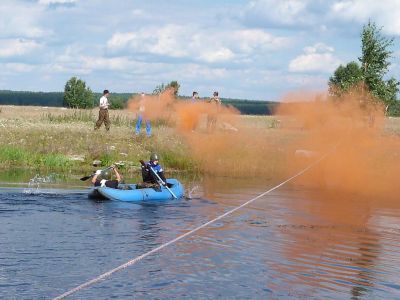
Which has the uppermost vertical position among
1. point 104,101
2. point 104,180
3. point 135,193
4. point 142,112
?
point 104,101

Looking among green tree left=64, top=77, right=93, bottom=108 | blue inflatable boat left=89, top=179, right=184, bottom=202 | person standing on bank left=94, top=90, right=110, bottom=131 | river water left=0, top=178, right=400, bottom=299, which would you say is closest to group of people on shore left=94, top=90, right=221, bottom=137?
person standing on bank left=94, top=90, right=110, bottom=131

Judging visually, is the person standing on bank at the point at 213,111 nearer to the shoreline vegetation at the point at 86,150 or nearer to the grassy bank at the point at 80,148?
the shoreline vegetation at the point at 86,150

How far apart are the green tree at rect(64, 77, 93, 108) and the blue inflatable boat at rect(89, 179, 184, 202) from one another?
354 feet

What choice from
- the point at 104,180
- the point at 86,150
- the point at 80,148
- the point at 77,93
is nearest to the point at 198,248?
the point at 104,180

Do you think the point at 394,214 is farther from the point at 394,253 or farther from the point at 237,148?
the point at 237,148

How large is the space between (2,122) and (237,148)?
1669cm

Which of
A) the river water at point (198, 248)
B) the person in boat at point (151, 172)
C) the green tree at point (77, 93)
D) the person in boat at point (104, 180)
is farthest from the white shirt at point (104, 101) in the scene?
the green tree at point (77, 93)

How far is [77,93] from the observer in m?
140

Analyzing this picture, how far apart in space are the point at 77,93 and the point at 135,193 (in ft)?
378

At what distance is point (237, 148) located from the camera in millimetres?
43031

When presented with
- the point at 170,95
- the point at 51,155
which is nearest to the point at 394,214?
the point at 51,155

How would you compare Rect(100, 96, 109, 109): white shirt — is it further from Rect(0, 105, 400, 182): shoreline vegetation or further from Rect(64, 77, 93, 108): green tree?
Rect(64, 77, 93, 108): green tree

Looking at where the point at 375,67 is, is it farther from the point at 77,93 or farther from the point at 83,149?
the point at 77,93

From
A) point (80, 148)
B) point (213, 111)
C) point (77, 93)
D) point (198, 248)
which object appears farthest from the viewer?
point (77, 93)
